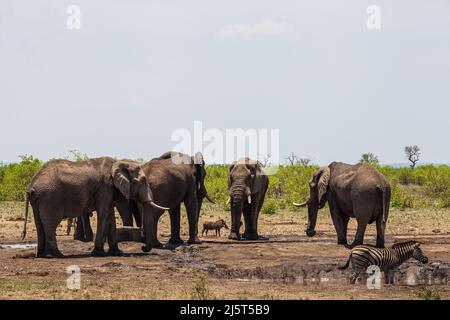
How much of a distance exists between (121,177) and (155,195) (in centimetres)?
194

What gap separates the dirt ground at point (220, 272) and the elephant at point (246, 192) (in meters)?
0.67

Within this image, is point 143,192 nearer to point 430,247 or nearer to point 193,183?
point 193,183

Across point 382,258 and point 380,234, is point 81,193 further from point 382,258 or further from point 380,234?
point 380,234

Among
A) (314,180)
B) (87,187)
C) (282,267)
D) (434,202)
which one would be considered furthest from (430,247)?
(434,202)

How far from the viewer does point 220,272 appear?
17953 mm

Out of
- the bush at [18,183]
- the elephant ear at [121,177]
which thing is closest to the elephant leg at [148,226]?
the elephant ear at [121,177]

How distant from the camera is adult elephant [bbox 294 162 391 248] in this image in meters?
21.0

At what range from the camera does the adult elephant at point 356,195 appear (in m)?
21.0

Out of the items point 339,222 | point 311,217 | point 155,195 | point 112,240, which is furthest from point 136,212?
point 339,222

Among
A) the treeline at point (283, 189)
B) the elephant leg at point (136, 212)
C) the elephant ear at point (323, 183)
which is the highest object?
the elephant ear at point (323, 183)

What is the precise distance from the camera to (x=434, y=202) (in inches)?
1652

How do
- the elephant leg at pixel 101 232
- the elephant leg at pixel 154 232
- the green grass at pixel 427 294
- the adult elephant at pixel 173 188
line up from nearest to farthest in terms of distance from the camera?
the green grass at pixel 427 294, the elephant leg at pixel 101 232, the elephant leg at pixel 154 232, the adult elephant at pixel 173 188

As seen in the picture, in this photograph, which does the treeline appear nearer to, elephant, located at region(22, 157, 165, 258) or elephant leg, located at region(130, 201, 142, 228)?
elephant leg, located at region(130, 201, 142, 228)

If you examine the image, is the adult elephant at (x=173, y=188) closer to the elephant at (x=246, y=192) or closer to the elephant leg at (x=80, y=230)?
the elephant at (x=246, y=192)
